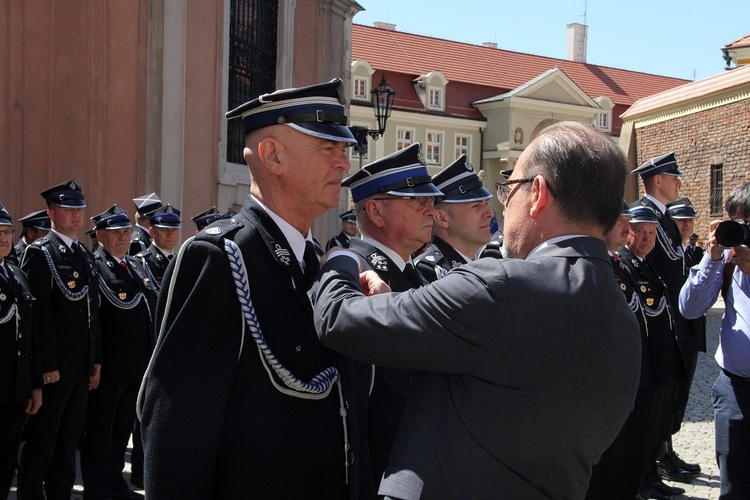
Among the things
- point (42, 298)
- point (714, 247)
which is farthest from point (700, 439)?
point (42, 298)

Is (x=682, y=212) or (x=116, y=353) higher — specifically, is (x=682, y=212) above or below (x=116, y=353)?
above

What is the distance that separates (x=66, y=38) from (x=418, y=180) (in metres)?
7.38

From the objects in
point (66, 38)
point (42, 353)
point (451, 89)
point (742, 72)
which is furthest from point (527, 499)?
point (451, 89)

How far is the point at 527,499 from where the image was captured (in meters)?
2.00

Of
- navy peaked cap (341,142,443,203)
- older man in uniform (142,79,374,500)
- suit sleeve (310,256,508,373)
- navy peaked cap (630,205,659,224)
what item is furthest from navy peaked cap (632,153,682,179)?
suit sleeve (310,256,508,373)

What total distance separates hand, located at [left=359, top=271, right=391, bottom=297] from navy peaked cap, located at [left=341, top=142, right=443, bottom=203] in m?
1.32

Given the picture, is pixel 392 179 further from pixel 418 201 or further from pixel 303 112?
pixel 303 112

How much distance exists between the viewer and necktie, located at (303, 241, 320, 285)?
256 cm

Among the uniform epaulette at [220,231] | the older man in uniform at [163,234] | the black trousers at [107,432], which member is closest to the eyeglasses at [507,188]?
the uniform epaulette at [220,231]

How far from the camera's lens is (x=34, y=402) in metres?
5.38

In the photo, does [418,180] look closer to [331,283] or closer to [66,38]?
[331,283]

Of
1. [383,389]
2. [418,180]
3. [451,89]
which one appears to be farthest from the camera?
[451,89]

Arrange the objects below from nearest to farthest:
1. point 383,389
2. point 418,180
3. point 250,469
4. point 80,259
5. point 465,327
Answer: point 465,327
point 250,469
point 383,389
point 418,180
point 80,259

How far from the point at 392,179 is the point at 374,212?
174 mm
